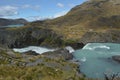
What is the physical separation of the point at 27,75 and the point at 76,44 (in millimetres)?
99330

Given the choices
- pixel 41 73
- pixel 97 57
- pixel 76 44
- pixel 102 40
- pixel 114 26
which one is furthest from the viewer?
pixel 114 26

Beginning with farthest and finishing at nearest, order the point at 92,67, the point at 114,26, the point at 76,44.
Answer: the point at 114,26
the point at 76,44
the point at 92,67

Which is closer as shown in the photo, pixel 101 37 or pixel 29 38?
pixel 29 38

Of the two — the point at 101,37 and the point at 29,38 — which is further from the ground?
the point at 29,38

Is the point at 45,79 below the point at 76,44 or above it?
above

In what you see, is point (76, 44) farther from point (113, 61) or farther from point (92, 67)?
point (92, 67)

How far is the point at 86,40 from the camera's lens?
14088cm

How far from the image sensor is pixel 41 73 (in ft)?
123

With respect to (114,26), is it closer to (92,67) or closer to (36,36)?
(36,36)

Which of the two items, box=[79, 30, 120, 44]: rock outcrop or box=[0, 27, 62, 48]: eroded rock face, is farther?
box=[79, 30, 120, 44]: rock outcrop

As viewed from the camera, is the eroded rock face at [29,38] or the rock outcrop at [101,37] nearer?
the eroded rock face at [29,38]

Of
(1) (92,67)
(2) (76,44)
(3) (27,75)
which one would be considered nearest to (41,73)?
(3) (27,75)

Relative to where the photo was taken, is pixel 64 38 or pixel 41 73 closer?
pixel 41 73

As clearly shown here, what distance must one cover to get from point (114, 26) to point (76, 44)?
189 feet
